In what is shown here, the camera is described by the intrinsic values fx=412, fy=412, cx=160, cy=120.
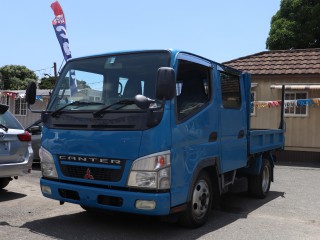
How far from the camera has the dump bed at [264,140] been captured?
7445mm

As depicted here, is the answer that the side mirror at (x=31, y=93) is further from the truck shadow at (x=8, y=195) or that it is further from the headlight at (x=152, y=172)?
the truck shadow at (x=8, y=195)

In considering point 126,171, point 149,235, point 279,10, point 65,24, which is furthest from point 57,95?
point 279,10

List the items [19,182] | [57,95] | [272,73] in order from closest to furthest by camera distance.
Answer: [57,95]
[19,182]
[272,73]

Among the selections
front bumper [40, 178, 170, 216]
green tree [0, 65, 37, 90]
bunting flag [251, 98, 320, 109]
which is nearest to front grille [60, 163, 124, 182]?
front bumper [40, 178, 170, 216]

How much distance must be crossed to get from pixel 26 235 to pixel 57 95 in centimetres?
191

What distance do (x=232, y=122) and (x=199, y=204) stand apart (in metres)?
1.57

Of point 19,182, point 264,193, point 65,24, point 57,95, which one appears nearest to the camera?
point 57,95

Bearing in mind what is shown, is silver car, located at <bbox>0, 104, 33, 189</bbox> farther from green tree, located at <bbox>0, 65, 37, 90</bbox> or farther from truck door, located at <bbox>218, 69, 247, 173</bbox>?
green tree, located at <bbox>0, 65, 37, 90</bbox>

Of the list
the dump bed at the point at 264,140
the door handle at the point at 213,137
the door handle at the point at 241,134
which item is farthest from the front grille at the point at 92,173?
the dump bed at the point at 264,140

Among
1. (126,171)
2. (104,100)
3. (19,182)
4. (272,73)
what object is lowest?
(19,182)

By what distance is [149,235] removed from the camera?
210 inches

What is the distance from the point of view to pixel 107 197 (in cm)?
505

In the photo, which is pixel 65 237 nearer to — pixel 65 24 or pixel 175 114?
pixel 175 114

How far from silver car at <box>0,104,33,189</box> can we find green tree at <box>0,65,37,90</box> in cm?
4029
